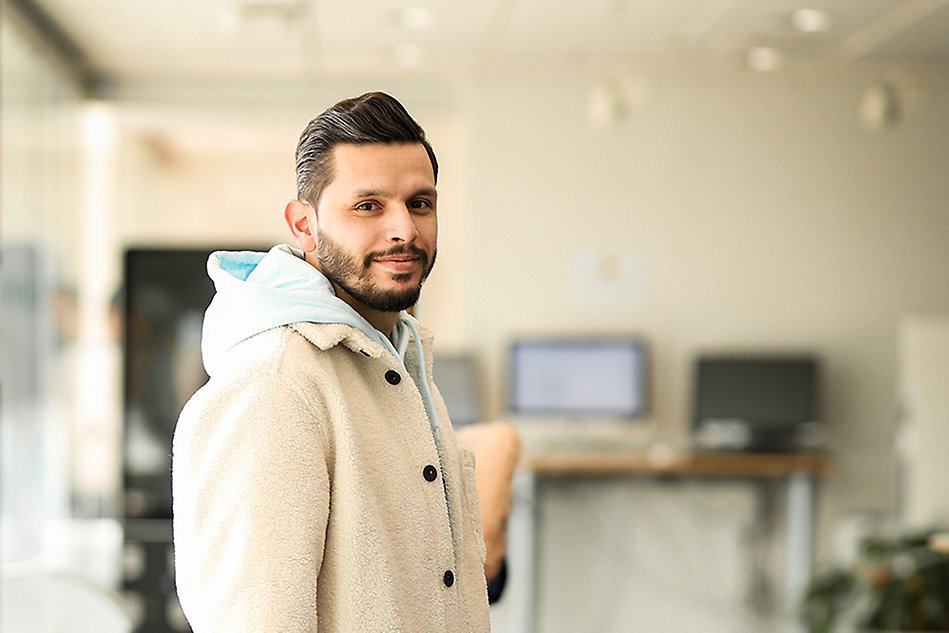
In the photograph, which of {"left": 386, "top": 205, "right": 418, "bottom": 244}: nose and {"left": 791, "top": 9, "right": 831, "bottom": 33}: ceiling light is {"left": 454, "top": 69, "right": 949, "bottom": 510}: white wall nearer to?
{"left": 791, "top": 9, "right": 831, "bottom": 33}: ceiling light

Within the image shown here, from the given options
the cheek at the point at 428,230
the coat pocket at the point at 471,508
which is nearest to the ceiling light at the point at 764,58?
the coat pocket at the point at 471,508

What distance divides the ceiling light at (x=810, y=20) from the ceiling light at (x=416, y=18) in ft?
4.55

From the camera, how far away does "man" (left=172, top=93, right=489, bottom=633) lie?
1.36 m

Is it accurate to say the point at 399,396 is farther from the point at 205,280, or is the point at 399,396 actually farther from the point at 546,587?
the point at 546,587

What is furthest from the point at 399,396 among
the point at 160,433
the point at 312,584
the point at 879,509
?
the point at 879,509

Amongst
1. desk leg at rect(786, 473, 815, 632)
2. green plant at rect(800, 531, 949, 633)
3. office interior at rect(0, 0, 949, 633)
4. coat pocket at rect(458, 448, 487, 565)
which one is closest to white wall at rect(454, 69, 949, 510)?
office interior at rect(0, 0, 949, 633)

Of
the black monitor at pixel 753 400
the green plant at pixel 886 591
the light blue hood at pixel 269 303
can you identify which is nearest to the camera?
the light blue hood at pixel 269 303

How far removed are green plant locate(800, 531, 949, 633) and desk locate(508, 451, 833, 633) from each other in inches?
14.7

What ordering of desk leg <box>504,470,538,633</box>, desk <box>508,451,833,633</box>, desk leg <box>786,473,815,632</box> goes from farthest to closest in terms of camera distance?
desk leg <box>786,473,815,632</box> → desk leg <box>504,470,538,633</box> → desk <box>508,451,833,633</box>

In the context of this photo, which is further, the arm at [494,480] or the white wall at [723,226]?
the white wall at [723,226]

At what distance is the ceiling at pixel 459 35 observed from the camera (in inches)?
214

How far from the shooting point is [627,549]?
6.36 meters

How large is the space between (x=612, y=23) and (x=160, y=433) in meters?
2.39

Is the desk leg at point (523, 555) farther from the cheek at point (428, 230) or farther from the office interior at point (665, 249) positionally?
the cheek at point (428, 230)
